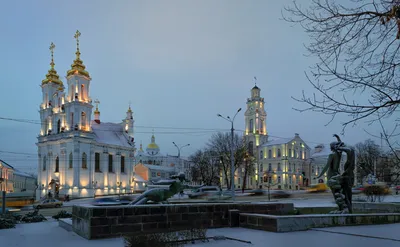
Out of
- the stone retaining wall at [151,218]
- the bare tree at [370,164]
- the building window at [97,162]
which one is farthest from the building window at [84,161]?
the stone retaining wall at [151,218]

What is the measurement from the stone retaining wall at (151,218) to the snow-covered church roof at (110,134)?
5902 cm

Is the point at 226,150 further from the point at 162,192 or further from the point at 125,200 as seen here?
the point at 162,192

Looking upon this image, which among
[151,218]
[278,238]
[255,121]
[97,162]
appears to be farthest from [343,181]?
[255,121]

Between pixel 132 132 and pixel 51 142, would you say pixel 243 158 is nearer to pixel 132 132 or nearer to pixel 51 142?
pixel 132 132

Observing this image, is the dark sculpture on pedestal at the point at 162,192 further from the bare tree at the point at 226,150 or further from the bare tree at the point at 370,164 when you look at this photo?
the bare tree at the point at 226,150

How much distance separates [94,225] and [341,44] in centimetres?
827

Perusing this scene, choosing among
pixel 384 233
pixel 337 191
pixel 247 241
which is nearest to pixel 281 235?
pixel 247 241

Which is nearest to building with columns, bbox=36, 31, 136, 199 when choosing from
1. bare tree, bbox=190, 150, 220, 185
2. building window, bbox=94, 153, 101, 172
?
building window, bbox=94, 153, 101, 172

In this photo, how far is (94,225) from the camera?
11.5m

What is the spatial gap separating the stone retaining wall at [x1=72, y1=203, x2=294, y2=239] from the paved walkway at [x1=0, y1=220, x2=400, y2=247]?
0.45 meters

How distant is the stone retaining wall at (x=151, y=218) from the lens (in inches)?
457

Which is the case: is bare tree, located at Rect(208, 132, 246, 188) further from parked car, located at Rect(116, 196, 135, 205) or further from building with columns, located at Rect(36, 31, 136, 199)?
parked car, located at Rect(116, 196, 135, 205)

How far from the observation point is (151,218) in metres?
12.6

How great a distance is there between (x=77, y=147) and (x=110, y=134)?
12411 millimetres
